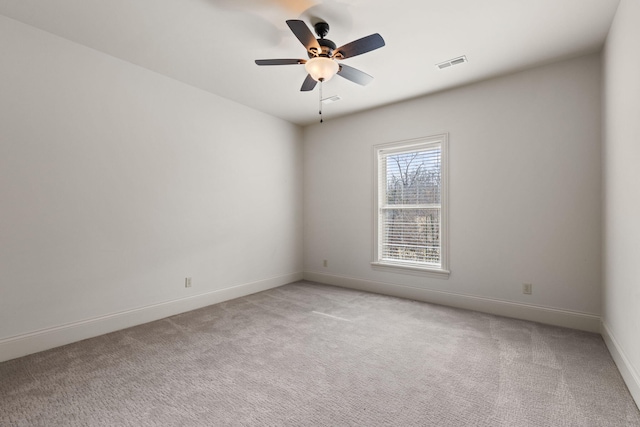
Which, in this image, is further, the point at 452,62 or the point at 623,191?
the point at 452,62

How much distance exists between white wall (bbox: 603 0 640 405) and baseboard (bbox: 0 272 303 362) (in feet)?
13.2

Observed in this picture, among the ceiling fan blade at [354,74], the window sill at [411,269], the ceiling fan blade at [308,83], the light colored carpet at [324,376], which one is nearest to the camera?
the light colored carpet at [324,376]

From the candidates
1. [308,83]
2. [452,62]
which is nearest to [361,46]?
[308,83]

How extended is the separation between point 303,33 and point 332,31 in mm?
577

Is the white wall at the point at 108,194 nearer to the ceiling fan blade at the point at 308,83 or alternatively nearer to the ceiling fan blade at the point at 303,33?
the ceiling fan blade at the point at 308,83

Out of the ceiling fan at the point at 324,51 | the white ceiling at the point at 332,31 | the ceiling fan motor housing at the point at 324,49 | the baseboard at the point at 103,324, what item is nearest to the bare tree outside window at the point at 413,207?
the white ceiling at the point at 332,31

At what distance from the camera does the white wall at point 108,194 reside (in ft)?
8.40

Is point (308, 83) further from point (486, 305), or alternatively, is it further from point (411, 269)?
point (486, 305)

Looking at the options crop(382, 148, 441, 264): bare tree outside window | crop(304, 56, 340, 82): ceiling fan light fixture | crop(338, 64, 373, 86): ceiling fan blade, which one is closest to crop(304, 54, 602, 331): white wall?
crop(382, 148, 441, 264): bare tree outside window

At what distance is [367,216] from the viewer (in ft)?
15.5

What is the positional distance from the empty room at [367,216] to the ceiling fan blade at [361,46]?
3 centimetres

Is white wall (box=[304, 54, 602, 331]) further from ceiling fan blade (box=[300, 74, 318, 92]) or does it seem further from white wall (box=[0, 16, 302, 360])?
white wall (box=[0, 16, 302, 360])

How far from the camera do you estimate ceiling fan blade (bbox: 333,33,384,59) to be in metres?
2.27

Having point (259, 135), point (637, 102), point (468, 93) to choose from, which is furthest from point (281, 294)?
point (637, 102)
